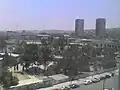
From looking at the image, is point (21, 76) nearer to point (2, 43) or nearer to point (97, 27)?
point (2, 43)

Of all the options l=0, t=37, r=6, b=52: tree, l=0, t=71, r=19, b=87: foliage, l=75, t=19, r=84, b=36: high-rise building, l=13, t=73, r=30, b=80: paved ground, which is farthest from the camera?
l=13, t=73, r=30, b=80: paved ground

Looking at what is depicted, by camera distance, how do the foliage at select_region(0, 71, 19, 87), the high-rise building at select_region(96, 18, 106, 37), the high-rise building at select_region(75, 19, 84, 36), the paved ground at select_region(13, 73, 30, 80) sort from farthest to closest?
the paved ground at select_region(13, 73, 30, 80) < the foliage at select_region(0, 71, 19, 87) < the high-rise building at select_region(75, 19, 84, 36) < the high-rise building at select_region(96, 18, 106, 37)

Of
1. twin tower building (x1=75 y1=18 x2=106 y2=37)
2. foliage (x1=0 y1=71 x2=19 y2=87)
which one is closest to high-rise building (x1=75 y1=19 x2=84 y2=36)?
twin tower building (x1=75 y1=18 x2=106 y2=37)

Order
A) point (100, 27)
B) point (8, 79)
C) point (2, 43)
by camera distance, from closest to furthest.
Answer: point (100, 27) → point (2, 43) → point (8, 79)

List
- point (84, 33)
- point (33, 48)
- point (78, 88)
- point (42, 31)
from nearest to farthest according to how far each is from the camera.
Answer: point (84, 33)
point (42, 31)
point (78, 88)
point (33, 48)

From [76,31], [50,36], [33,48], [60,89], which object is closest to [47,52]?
[33,48]

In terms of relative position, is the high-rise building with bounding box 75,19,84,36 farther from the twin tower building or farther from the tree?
the tree

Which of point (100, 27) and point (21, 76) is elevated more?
point (100, 27)

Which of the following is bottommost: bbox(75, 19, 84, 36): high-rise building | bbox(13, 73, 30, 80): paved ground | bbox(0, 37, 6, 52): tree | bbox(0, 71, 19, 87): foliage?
bbox(13, 73, 30, 80): paved ground

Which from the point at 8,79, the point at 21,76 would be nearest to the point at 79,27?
the point at 8,79

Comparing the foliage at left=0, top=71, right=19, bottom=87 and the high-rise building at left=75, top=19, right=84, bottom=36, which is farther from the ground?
the high-rise building at left=75, top=19, right=84, bottom=36

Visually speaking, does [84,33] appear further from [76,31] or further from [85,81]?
[85,81]
